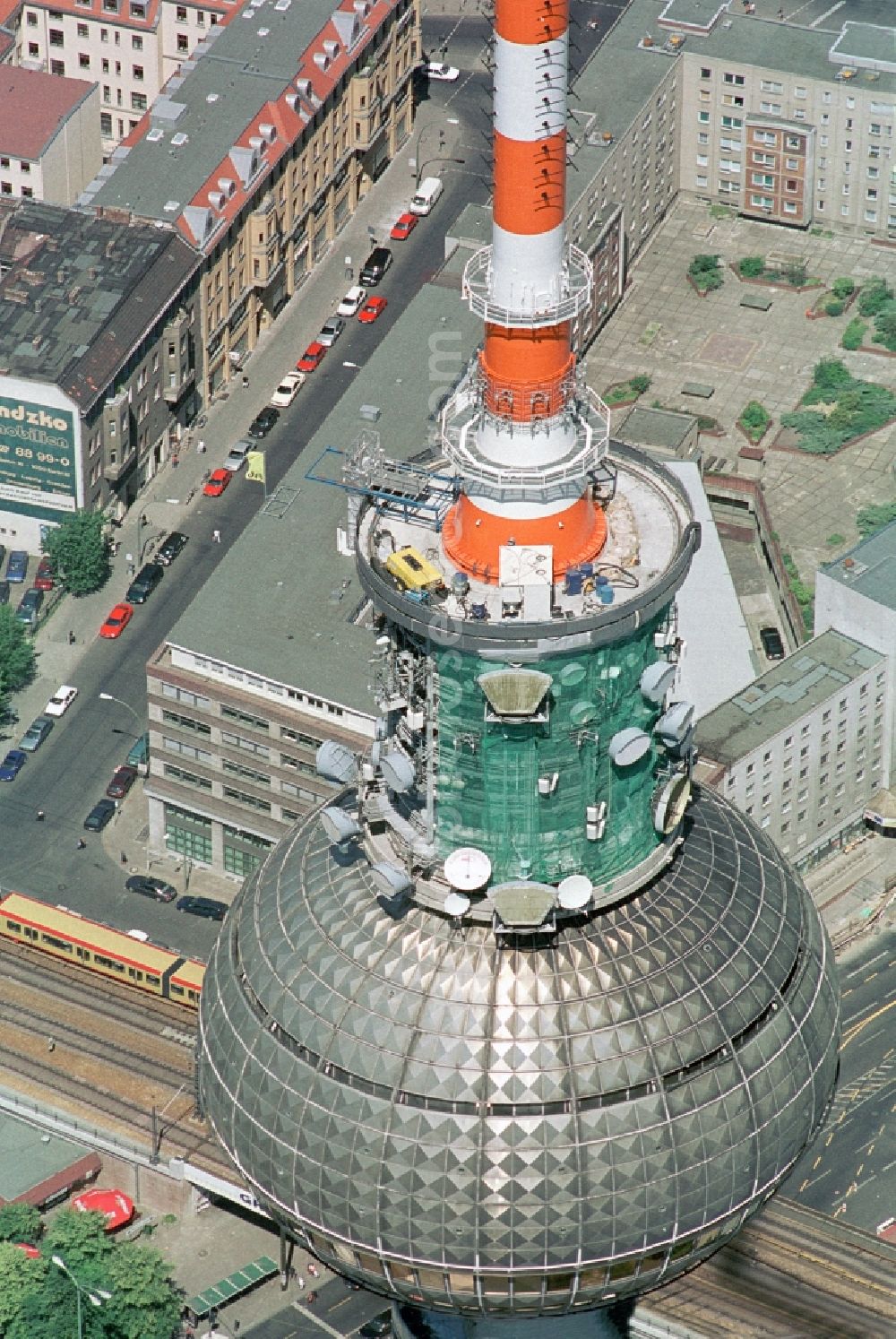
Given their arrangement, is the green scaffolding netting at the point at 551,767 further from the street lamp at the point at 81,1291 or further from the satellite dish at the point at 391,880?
the street lamp at the point at 81,1291

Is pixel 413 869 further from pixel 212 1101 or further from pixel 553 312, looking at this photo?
pixel 553 312

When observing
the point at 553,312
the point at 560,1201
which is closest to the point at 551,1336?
the point at 560,1201

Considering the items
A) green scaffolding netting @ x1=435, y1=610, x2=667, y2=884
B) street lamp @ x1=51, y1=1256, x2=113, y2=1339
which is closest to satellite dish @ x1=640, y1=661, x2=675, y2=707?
green scaffolding netting @ x1=435, y1=610, x2=667, y2=884

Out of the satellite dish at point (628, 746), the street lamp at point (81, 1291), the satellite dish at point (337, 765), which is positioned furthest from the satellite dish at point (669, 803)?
the street lamp at point (81, 1291)

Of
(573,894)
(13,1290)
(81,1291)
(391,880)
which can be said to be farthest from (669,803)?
(13,1290)

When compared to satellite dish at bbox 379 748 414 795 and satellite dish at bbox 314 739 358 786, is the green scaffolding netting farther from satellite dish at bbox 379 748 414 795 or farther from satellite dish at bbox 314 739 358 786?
satellite dish at bbox 314 739 358 786

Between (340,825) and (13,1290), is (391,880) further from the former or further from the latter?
(13,1290)
